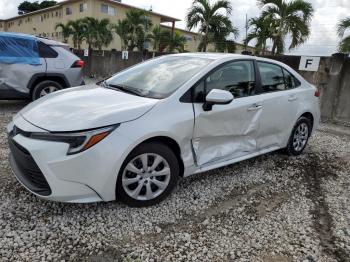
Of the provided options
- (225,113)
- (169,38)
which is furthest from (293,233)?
A: (169,38)

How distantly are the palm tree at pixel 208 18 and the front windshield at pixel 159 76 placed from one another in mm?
11324

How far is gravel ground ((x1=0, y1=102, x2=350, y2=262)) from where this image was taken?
267 centimetres

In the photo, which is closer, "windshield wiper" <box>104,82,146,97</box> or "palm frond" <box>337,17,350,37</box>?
"windshield wiper" <box>104,82,146,97</box>

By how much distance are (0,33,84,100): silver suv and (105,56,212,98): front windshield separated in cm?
362

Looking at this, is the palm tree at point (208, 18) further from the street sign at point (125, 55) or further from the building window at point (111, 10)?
the building window at point (111, 10)

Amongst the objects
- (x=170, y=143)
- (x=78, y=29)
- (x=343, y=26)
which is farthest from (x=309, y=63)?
(x=78, y=29)

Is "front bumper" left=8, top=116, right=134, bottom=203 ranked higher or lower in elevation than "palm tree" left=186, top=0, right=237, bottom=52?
lower

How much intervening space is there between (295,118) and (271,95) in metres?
0.73

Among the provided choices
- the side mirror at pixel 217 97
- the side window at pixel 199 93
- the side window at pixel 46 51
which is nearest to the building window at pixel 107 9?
the side window at pixel 46 51

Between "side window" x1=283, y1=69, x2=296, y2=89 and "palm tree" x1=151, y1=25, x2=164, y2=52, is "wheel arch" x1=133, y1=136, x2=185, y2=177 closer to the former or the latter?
"side window" x1=283, y1=69, x2=296, y2=89

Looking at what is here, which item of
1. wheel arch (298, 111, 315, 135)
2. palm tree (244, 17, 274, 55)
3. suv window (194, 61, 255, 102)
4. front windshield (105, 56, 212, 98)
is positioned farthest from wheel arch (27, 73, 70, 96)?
palm tree (244, 17, 274, 55)

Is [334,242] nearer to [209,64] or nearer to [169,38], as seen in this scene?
[209,64]

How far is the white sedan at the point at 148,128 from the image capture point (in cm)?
278

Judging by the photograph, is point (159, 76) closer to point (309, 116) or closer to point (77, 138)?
point (77, 138)
